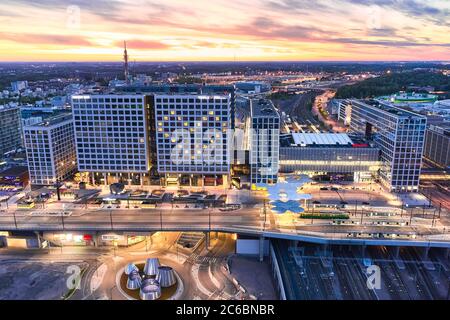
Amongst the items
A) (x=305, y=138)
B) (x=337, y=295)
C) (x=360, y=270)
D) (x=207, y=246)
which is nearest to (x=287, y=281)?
(x=337, y=295)

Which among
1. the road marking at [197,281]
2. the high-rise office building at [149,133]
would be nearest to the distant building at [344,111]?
the high-rise office building at [149,133]

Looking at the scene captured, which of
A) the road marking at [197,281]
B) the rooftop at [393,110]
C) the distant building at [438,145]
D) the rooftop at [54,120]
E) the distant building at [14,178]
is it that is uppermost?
the rooftop at [393,110]

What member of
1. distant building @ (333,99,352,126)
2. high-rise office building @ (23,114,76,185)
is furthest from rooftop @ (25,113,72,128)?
distant building @ (333,99,352,126)

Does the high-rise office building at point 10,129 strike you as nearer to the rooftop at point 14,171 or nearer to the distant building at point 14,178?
the rooftop at point 14,171

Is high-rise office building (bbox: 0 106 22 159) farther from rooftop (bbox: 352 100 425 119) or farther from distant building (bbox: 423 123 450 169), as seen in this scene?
distant building (bbox: 423 123 450 169)
